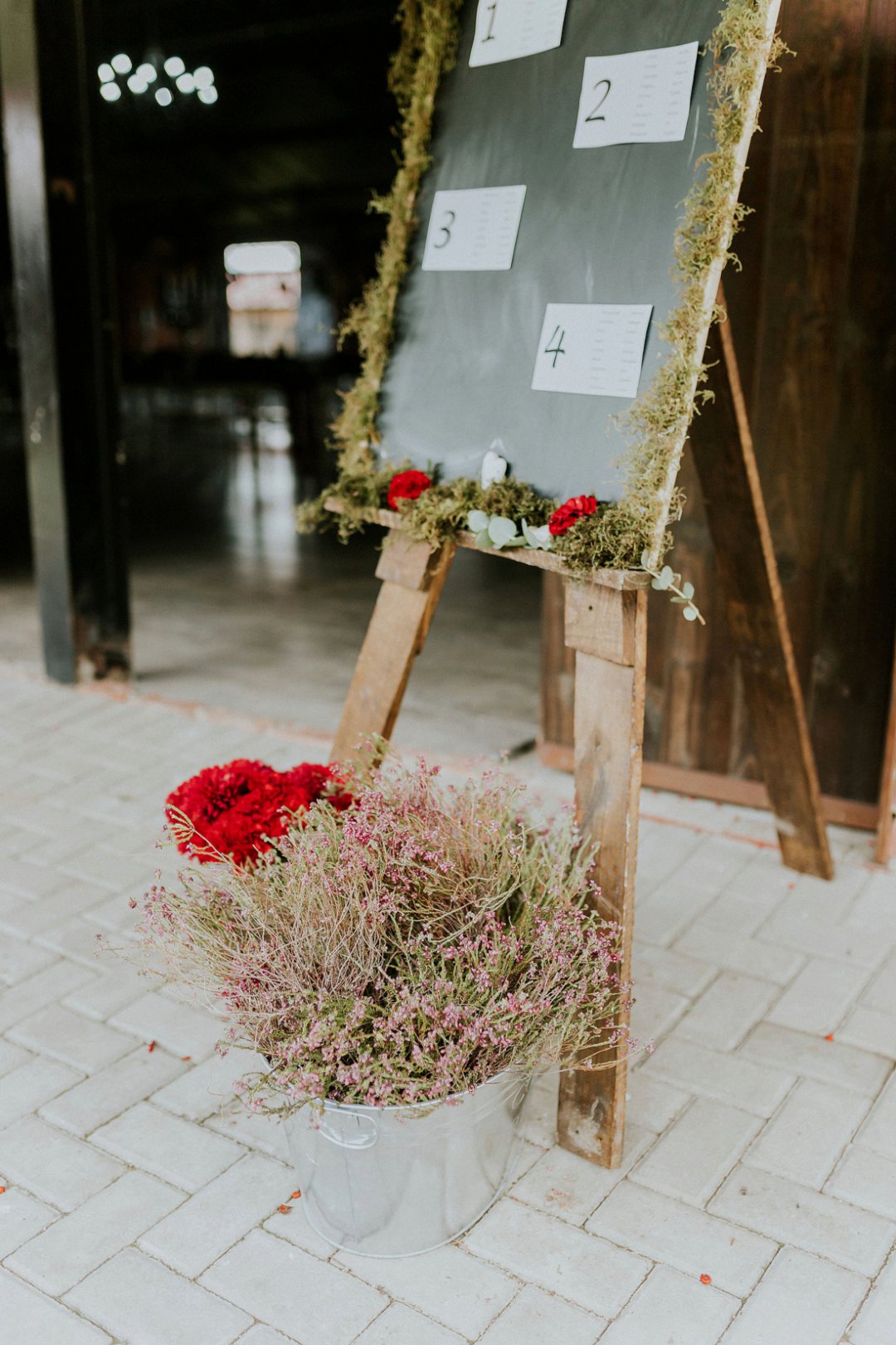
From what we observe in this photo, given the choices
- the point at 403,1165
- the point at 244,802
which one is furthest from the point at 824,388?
the point at 403,1165

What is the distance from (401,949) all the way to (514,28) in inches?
64.8

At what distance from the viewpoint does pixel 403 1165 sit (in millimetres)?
1752

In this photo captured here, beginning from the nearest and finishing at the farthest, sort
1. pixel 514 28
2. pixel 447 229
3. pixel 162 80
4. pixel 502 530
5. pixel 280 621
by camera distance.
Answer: pixel 502 530, pixel 514 28, pixel 447 229, pixel 280 621, pixel 162 80

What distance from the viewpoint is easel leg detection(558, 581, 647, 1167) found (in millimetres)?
1854

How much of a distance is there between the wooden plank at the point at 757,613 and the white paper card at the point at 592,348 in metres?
0.38

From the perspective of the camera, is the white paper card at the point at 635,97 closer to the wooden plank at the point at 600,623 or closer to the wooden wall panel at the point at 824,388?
the wooden plank at the point at 600,623

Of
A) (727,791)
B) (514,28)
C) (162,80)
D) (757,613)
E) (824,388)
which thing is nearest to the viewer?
(514,28)

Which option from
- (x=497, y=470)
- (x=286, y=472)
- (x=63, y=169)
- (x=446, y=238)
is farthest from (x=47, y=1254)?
(x=286, y=472)

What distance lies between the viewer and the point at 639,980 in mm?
2607

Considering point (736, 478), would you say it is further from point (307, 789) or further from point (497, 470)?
point (307, 789)

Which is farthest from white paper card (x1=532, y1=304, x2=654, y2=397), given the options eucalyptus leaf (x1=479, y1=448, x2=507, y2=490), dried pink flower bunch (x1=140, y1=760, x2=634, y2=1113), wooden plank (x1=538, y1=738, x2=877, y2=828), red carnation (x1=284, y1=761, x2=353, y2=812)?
wooden plank (x1=538, y1=738, x2=877, y2=828)

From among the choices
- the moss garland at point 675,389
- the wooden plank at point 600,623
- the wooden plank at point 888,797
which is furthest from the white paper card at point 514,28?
the wooden plank at point 888,797

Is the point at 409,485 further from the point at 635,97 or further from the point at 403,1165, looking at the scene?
the point at 403,1165

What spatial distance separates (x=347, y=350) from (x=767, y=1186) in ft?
40.1
